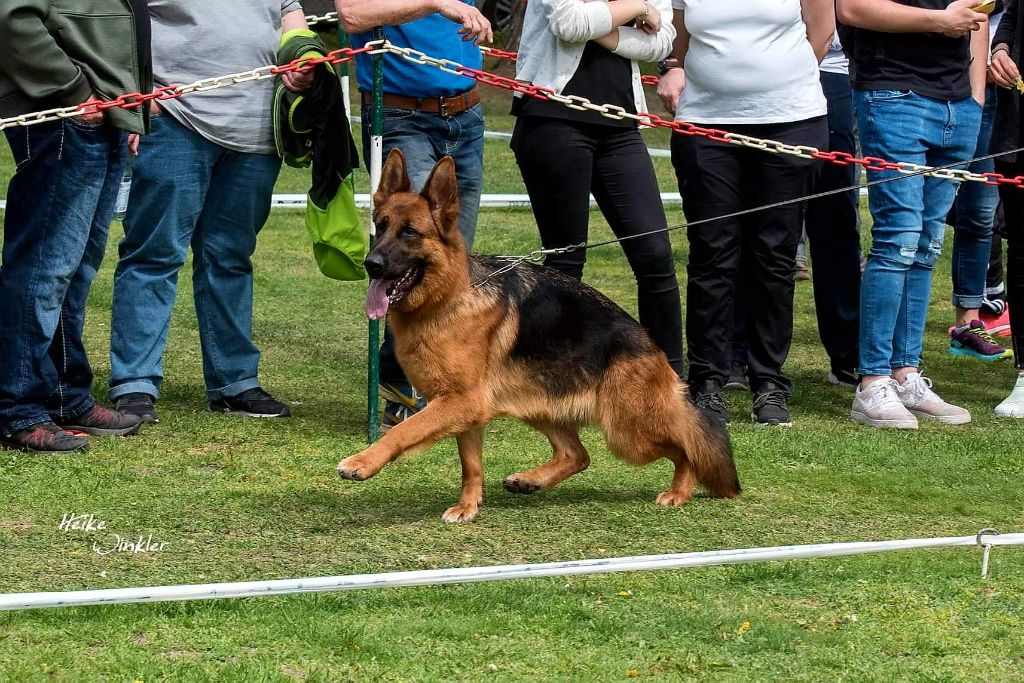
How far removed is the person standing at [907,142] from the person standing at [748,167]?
287 mm

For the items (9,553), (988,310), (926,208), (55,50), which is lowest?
(988,310)

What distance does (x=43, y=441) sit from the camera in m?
5.69

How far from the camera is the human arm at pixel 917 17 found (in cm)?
632

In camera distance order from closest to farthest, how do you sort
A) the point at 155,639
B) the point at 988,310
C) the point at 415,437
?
1. the point at 155,639
2. the point at 415,437
3. the point at 988,310

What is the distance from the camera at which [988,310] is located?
9.08 metres

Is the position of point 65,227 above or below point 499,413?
above

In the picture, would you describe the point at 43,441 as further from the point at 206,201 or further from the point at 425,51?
the point at 425,51

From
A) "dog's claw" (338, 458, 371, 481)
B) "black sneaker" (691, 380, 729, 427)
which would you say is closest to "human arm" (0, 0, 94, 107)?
"dog's claw" (338, 458, 371, 481)

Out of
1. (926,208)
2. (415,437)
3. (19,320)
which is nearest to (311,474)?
(415,437)

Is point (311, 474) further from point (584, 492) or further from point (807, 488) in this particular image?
point (807, 488)

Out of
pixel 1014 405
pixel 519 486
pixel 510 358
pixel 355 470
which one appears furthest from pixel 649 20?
pixel 1014 405

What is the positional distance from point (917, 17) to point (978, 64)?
64 cm

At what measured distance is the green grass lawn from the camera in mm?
3732

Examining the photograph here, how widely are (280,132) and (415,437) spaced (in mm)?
2010
